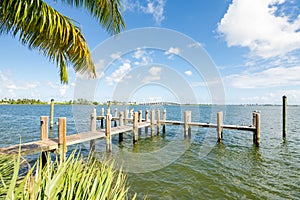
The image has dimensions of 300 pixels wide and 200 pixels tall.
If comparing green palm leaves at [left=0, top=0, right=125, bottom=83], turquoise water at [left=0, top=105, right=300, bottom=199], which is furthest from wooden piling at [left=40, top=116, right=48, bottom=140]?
green palm leaves at [left=0, top=0, right=125, bottom=83]

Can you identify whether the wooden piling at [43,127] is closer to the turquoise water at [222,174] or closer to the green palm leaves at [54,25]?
the turquoise water at [222,174]

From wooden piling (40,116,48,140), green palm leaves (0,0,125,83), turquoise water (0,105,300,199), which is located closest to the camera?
green palm leaves (0,0,125,83)

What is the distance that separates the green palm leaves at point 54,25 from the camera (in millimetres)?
3740

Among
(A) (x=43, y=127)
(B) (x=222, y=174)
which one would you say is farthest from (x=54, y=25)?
(B) (x=222, y=174)

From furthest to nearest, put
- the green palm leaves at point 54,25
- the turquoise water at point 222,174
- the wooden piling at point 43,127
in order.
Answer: the wooden piling at point 43,127
the turquoise water at point 222,174
the green palm leaves at point 54,25

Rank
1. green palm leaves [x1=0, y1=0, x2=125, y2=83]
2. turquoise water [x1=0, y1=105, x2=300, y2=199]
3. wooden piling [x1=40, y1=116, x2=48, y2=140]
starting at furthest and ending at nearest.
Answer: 1. wooden piling [x1=40, y1=116, x2=48, y2=140]
2. turquoise water [x1=0, y1=105, x2=300, y2=199]
3. green palm leaves [x1=0, y1=0, x2=125, y2=83]

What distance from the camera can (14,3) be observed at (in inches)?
145

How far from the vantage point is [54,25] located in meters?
3.96

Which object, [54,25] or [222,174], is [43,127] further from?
[222,174]

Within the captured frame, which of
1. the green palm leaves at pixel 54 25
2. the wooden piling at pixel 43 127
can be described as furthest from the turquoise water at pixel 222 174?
the green palm leaves at pixel 54 25

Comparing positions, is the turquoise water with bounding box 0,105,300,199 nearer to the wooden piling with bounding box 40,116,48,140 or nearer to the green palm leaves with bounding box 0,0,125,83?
the wooden piling with bounding box 40,116,48,140

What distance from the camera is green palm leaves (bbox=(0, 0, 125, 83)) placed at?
12.3 feet

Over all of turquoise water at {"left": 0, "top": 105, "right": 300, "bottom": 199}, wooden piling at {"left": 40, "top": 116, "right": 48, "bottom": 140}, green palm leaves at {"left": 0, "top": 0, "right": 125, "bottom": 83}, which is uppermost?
green palm leaves at {"left": 0, "top": 0, "right": 125, "bottom": 83}

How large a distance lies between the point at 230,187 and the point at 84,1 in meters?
7.13
